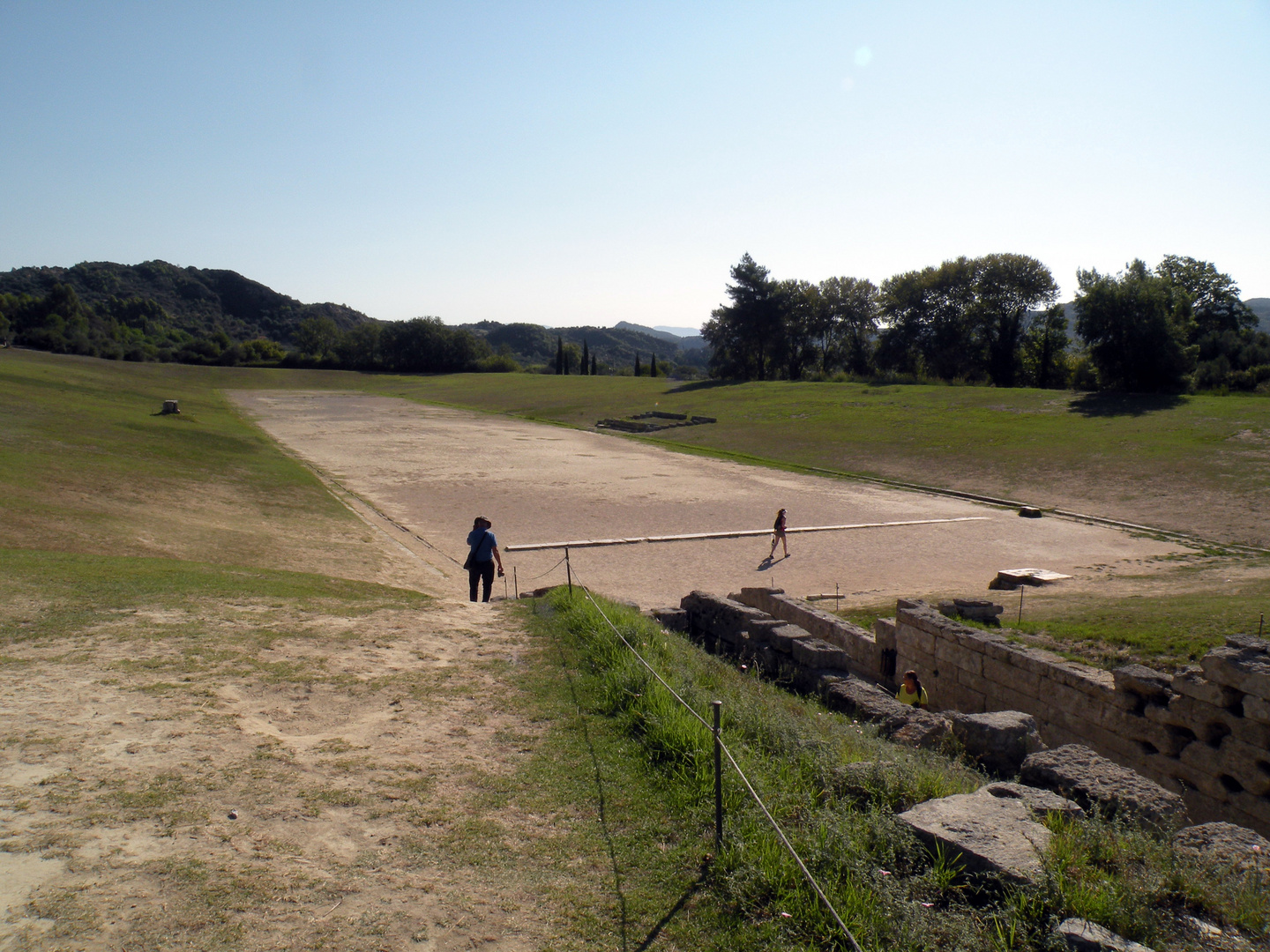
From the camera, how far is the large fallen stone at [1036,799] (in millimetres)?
5160

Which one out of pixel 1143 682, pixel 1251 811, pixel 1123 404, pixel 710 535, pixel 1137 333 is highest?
pixel 1137 333

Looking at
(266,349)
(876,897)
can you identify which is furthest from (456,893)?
(266,349)

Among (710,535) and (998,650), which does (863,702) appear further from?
(710,535)

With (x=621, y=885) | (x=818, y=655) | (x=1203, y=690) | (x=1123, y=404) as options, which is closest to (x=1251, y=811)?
(x=1203, y=690)

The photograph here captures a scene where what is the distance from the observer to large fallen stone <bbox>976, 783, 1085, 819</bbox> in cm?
516

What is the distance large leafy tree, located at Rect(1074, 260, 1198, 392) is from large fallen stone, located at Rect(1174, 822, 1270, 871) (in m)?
44.8

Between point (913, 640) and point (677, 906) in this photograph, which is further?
point (913, 640)

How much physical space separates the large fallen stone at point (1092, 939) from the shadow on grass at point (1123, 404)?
39895 millimetres

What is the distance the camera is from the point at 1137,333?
138 feet

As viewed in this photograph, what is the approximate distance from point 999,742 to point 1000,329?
6929 cm

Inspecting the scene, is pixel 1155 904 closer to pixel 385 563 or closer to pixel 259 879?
pixel 259 879

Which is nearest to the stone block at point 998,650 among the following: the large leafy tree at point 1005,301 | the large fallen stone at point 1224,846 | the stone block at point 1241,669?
the stone block at point 1241,669

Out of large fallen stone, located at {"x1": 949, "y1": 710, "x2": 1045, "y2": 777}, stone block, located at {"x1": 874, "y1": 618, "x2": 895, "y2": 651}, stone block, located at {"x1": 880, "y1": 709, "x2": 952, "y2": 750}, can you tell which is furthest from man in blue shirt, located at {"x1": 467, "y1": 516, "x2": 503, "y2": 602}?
large fallen stone, located at {"x1": 949, "y1": 710, "x2": 1045, "y2": 777}

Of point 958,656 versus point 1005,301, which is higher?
point 1005,301
